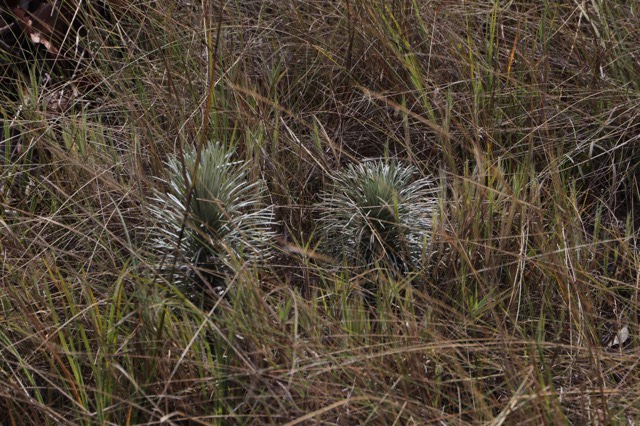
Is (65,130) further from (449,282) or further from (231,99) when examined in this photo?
(449,282)

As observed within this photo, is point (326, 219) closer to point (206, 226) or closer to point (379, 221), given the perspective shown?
point (379, 221)

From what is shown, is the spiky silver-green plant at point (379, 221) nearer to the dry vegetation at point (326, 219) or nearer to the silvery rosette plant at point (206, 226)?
the dry vegetation at point (326, 219)

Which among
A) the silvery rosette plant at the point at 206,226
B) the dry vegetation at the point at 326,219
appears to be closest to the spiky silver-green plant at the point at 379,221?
the dry vegetation at the point at 326,219

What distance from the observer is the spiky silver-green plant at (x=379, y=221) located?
2.04 meters

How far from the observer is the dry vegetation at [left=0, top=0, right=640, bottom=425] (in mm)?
1707

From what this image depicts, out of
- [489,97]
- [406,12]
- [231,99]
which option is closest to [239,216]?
[231,99]

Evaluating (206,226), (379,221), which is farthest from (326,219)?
(206,226)

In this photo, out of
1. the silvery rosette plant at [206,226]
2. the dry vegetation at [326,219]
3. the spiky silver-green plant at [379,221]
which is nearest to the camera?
the dry vegetation at [326,219]

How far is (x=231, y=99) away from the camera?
258cm

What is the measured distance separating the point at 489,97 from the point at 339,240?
71 cm

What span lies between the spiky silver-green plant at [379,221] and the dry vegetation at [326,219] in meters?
0.02

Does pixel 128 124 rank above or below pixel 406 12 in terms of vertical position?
below

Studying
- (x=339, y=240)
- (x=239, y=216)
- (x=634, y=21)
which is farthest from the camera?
(x=634, y=21)

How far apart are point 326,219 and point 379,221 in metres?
0.14
